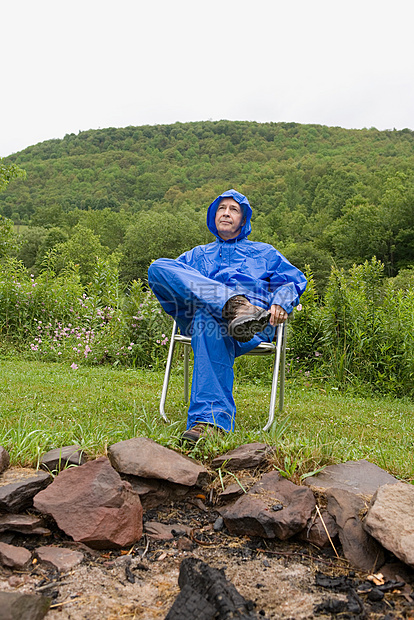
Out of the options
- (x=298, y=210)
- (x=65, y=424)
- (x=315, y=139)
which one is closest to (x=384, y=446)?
(x=65, y=424)

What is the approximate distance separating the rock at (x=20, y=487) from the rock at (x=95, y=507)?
0.17 feet

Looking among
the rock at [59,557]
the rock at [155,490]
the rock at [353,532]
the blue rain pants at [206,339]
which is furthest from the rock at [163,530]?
the blue rain pants at [206,339]

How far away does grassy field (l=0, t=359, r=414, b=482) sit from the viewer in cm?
218

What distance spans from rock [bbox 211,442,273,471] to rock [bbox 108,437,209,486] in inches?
3.6

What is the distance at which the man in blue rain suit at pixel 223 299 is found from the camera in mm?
2674

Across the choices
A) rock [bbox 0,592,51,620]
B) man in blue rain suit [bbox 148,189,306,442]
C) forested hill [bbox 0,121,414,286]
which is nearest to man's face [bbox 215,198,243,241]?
man in blue rain suit [bbox 148,189,306,442]

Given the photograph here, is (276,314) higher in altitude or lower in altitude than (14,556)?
higher

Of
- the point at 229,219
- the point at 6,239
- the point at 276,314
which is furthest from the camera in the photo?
the point at 6,239

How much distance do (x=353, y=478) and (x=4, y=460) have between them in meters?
1.32

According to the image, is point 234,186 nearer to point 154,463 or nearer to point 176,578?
point 154,463

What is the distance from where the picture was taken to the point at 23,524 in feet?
5.36

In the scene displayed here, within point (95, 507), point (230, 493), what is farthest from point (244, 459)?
point (95, 507)

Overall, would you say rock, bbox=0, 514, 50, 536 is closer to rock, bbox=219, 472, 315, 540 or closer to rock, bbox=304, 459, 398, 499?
rock, bbox=219, 472, 315, 540

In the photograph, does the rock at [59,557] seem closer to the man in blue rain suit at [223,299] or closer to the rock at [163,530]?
the rock at [163,530]
